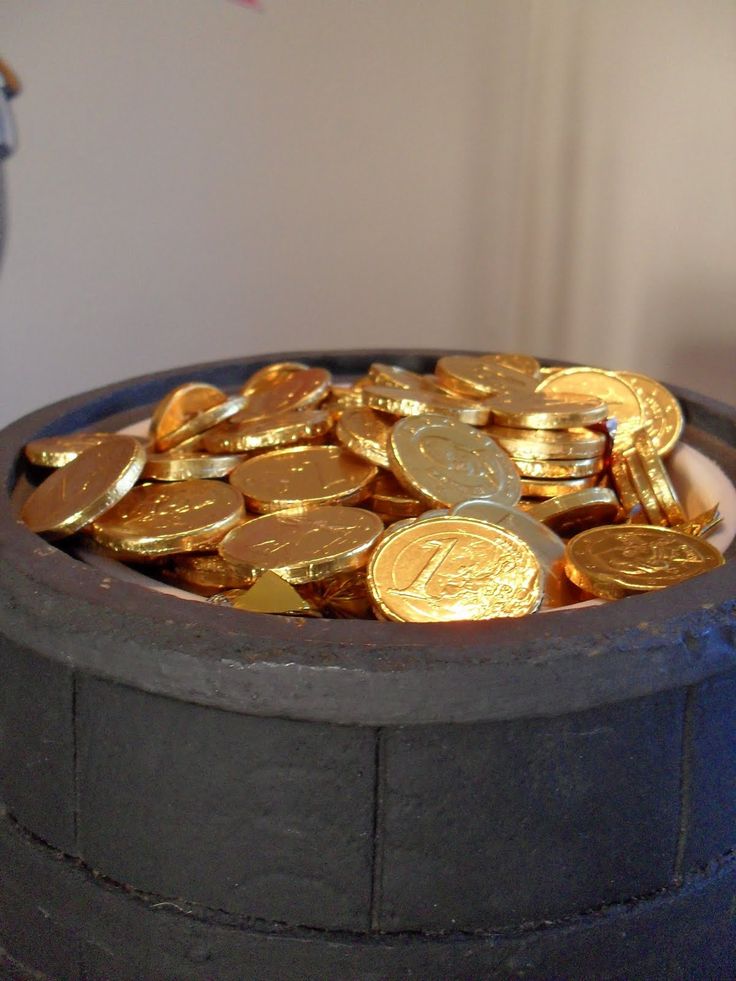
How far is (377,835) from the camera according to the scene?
3.48 feet

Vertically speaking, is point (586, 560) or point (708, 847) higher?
point (586, 560)

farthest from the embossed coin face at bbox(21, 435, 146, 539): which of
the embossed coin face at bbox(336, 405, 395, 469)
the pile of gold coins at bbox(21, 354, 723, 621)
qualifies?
the embossed coin face at bbox(336, 405, 395, 469)

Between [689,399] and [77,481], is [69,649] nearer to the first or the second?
[77,481]

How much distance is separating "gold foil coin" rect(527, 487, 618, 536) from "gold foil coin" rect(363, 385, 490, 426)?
234 mm

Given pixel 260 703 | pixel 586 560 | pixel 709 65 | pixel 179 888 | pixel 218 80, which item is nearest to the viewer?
pixel 260 703

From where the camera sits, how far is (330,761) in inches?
41.0

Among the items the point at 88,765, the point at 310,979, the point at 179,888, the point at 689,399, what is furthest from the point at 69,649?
the point at 689,399

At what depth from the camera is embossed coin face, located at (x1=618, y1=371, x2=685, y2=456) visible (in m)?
1.90

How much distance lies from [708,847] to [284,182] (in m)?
2.58

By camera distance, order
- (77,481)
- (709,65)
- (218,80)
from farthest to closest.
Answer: (218,80), (709,65), (77,481)

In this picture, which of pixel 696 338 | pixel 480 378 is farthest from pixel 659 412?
pixel 696 338

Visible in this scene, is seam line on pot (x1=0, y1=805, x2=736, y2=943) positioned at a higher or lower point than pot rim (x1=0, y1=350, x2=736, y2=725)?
lower

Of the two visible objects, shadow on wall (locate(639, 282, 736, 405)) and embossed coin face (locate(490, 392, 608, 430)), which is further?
shadow on wall (locate(639, 282, 736, 405))

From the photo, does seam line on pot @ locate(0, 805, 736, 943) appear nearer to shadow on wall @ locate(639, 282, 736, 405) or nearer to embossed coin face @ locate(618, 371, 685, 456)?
embossed coin face @ locate(618, 371, 685, 456)
